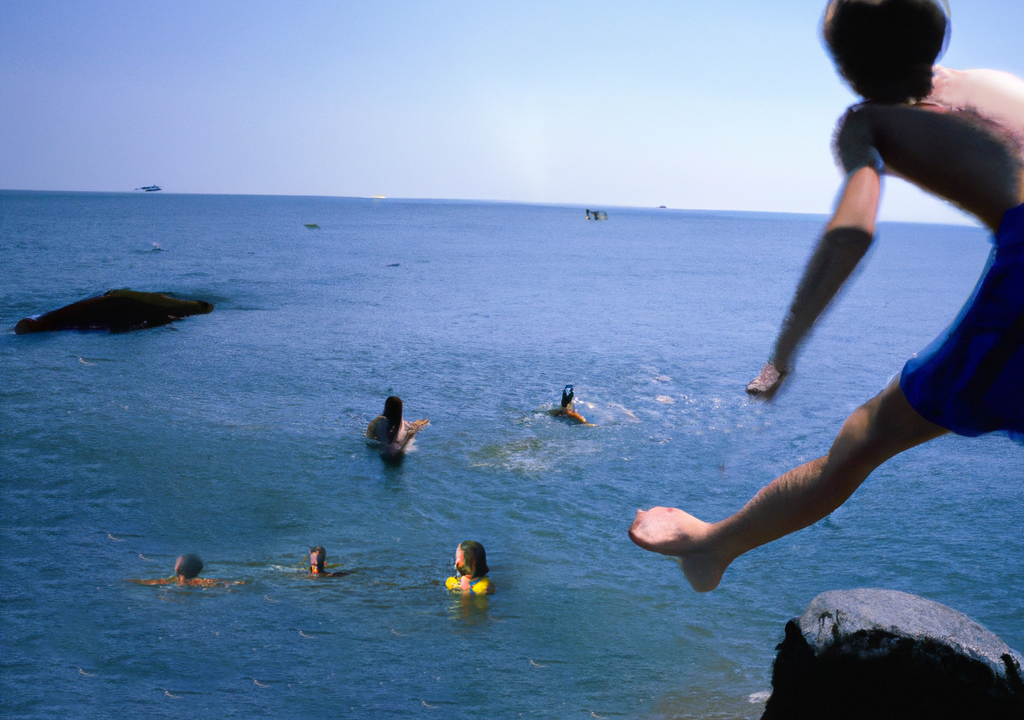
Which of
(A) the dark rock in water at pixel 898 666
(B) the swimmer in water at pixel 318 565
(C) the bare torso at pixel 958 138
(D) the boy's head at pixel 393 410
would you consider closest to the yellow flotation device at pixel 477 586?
(B) the swimmer in water at pixel 318 565

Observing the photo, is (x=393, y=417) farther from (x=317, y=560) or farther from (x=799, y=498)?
(x=799, y=498)

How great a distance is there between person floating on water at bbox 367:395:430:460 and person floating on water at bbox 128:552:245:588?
378 cm

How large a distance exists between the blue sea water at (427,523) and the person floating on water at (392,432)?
27 cm

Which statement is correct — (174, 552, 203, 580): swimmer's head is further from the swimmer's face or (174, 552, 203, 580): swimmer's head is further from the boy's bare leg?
the boy's bare leg

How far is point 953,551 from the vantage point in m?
8.73

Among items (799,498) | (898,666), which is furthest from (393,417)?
(799,498)

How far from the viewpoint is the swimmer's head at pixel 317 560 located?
7.99 metres

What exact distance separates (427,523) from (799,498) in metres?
6.94

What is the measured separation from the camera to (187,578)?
780cm

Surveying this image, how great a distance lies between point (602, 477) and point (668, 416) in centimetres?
338

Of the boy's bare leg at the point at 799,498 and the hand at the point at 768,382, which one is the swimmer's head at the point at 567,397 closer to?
the boy's bare leg at the point at 799,498

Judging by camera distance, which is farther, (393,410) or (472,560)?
(393,410)

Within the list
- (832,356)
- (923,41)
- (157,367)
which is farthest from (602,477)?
(832,356)

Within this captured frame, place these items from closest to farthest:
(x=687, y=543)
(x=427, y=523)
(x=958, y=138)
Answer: (x=958, y=138)
(x=687, y=543)
(x=427, y=523)
